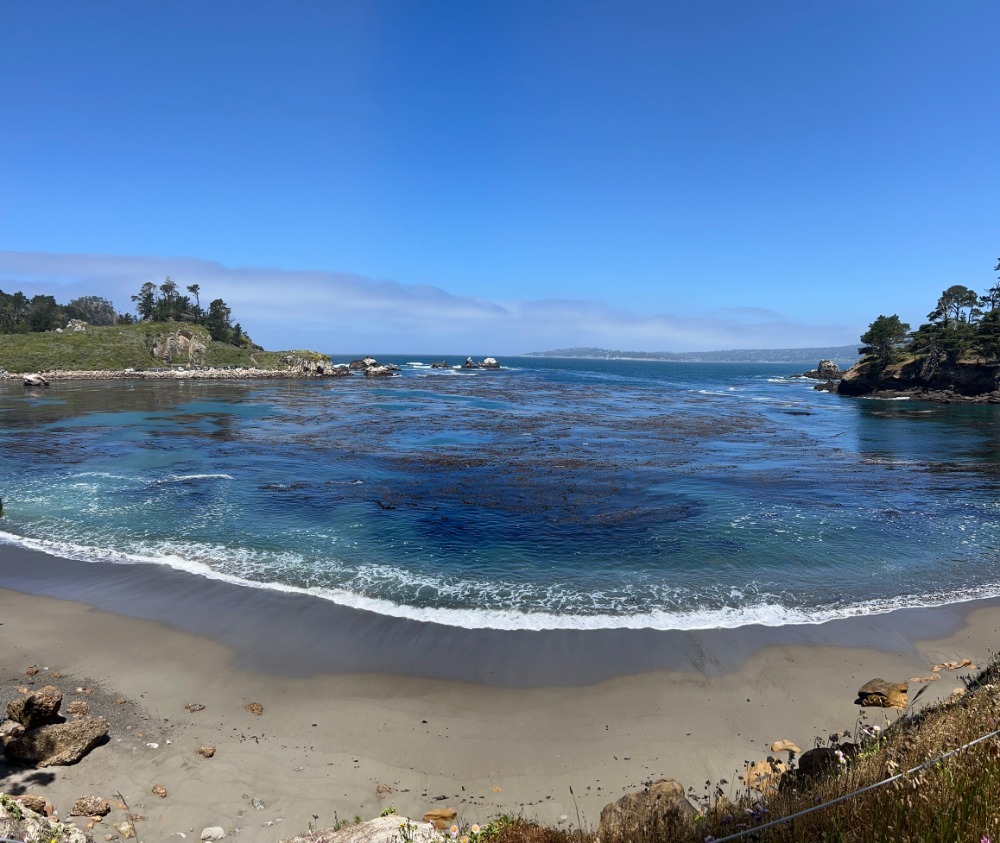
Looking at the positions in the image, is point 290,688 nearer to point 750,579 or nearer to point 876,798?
point 876,798

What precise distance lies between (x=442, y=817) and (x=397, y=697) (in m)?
3.28

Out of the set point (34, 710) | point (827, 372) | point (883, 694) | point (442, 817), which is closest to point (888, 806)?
point (442, 817)

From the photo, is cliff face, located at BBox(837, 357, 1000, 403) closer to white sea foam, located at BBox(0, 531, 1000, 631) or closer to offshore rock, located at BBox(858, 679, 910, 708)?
white sea foam, located at BBox(0, 531, 1000, 631)

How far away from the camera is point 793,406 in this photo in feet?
227

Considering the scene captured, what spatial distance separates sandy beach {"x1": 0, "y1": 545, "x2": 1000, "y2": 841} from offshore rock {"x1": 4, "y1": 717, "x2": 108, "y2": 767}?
20 centimetres

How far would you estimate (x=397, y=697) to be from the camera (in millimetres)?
10406

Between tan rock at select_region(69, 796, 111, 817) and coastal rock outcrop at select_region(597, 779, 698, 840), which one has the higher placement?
coastal rock outcrop at select_region(597, 779, 698, 840)

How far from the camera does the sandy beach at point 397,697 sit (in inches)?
312

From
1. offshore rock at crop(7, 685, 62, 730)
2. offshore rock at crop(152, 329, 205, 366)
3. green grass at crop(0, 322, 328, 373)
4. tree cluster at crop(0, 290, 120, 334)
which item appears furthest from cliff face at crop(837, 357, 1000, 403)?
tree cluster at crop(0, 290, 120, 334)

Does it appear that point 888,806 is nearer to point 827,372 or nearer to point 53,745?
point 53,745

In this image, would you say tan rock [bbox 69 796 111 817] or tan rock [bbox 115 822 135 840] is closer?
tan rock [bbox 115 822 135 840]

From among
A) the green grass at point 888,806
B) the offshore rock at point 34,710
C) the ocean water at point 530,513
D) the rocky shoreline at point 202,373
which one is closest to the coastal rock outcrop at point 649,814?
the green grass at point 888,806

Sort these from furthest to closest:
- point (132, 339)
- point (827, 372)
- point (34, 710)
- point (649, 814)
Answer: point (827, 372)
point (132, 339)
point (34, 710)
point (649, 814)

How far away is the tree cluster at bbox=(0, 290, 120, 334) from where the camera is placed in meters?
111
